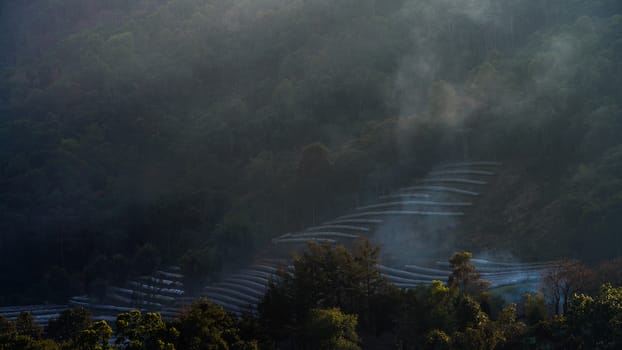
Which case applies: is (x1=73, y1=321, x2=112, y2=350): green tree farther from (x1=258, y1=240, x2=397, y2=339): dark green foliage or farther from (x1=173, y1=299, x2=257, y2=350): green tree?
(x1=258, y1=240, x2=397, y2=339): dark green foliage

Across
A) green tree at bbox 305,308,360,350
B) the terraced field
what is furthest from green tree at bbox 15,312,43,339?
the terraced field

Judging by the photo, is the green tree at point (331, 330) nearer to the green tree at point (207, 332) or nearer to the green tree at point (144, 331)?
the green tree at point (207, 332)

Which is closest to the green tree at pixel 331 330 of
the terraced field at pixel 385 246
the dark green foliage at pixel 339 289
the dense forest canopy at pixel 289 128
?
the dark green foliage at pixel 339 289

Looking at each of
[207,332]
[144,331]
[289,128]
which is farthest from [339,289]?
[289,128]

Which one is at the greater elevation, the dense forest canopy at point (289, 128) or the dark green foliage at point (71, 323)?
the dense forest canopy at point (289, 128)

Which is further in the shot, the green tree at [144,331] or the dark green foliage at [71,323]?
the dark green foliage at [71,323]

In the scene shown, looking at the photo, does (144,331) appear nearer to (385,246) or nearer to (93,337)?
(93,337)
